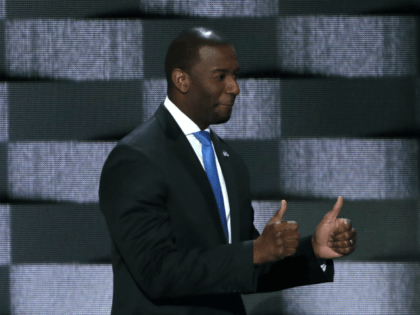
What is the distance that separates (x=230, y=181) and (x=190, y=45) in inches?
11.9

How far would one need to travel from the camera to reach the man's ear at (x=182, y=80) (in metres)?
1.02

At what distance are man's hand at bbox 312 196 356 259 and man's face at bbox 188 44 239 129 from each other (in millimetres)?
302

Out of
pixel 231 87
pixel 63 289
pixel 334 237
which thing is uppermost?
pixel 231 87

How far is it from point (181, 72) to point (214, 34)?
0.11m

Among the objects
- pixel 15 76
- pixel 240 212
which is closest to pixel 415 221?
pixel 240 212

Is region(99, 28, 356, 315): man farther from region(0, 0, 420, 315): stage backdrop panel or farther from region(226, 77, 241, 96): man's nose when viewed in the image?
region(0, 0, 420, 315): stage backdrop panel

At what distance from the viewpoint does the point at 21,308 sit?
5.47 ft

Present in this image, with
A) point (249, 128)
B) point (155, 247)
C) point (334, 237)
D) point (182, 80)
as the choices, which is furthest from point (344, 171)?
point (155, 247)

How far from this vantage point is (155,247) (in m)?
0.85

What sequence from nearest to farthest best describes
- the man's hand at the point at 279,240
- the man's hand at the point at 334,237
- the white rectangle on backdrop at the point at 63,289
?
1. the man's hand at the point at 279,240
2. the man's hand at the point at 334,237
3. the white rectangle on backdrop at the point at 63,289

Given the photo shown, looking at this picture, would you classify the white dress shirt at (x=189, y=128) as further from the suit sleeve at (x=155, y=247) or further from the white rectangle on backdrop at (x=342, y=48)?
the white rectangle on backdrop at (x=342, y=48)

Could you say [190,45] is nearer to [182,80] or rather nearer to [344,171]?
[182,80]

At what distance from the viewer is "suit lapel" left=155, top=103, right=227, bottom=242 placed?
0.93 metres

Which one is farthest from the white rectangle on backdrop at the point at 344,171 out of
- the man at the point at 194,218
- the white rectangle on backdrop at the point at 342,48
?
the man at the point at 194,218
